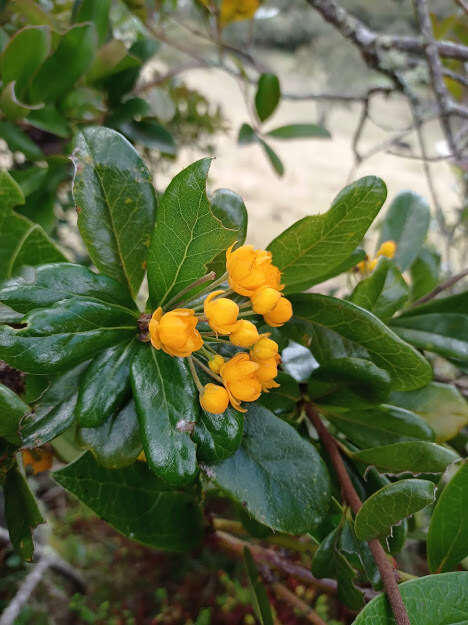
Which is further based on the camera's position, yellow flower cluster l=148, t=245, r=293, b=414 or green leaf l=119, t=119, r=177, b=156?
green leaf l=119, t=119, r=177, b=156

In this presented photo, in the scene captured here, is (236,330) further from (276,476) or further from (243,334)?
(276,476)

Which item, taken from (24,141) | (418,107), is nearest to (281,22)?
(418,107)

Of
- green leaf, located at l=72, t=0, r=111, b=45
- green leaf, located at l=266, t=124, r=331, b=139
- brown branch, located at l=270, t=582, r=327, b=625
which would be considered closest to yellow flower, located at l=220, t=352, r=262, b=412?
brown branch, located at l=270, t=582, r=327, b=625

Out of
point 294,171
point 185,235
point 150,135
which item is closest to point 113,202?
point 185,235

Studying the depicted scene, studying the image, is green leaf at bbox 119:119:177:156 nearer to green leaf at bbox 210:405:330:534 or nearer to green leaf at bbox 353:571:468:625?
green leaf at bbox 210:405:330:534

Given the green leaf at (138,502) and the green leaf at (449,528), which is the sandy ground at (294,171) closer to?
the green leaf at (138,502)
